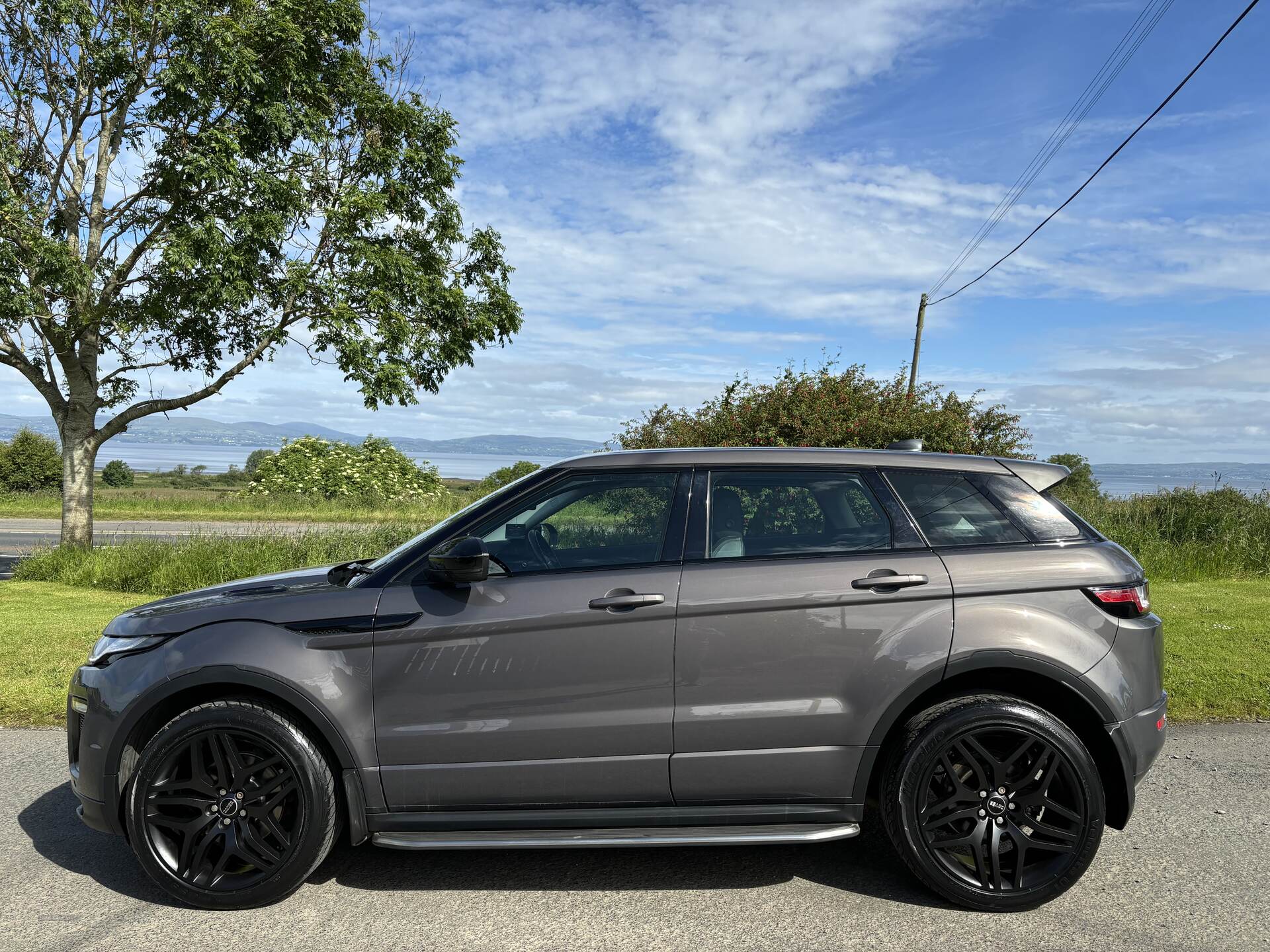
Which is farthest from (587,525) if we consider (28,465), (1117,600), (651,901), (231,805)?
(28,465)

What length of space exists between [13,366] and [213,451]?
18035 cm

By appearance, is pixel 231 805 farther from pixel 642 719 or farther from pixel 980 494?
pixel 980 494

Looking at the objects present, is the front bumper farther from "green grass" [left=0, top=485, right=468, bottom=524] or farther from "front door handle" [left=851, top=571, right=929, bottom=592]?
"green grass" [left=0, top=485, right=468, bottom=524]

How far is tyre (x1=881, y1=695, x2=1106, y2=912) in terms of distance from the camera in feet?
10.9

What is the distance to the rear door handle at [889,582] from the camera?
340 centimetres

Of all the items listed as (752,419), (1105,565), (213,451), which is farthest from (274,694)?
(213,451)

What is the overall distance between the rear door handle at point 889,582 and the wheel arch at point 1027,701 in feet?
1.12

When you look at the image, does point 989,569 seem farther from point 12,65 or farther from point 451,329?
point 12,65

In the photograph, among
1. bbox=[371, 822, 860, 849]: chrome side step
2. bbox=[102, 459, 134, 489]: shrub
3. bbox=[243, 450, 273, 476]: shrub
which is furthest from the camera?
bbox=[102, 459, 134, 489]: shrub

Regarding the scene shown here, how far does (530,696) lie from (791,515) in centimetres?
128

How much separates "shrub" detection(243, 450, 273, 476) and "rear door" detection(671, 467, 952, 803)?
26824 mm

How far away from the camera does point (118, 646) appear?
3564mm

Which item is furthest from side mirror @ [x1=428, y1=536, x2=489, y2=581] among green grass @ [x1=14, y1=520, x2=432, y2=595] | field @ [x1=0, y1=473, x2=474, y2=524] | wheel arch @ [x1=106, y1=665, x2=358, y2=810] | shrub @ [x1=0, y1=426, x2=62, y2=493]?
shrub @ [x1=0, y1=426, x2=62, y2=493]

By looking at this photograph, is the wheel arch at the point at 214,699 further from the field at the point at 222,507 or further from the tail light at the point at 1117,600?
the field at the point at 222,507
